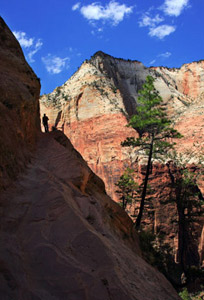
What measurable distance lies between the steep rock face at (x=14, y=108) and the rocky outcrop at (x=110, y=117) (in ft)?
84.0

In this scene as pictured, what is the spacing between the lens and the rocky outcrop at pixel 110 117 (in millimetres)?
38219

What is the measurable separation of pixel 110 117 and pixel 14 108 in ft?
126

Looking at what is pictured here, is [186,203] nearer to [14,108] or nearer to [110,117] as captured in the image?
[14,108]

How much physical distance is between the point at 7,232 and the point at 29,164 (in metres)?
3.20

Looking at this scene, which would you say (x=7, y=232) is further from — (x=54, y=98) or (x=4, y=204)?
(x=54, y=98)

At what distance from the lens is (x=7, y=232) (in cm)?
524

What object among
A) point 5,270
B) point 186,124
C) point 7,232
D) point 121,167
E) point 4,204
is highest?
point 186,124

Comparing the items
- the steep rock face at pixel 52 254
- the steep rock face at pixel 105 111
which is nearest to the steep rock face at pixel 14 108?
the steep rock face at pixel 52 254

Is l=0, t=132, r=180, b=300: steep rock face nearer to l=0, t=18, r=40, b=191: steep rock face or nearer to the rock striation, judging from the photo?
the rock striation

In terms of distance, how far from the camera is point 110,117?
46.6m

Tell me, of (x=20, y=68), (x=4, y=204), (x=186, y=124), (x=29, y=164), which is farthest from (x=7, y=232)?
(x=186, y=124)

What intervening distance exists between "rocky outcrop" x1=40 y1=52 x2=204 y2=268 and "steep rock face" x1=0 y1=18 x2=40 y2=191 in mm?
25607

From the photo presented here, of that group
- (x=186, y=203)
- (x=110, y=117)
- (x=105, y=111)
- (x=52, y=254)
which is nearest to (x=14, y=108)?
(x=52, y=254)

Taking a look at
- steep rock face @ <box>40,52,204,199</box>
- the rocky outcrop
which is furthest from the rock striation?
steep rock face @ <box>40,52,204,199</box>
